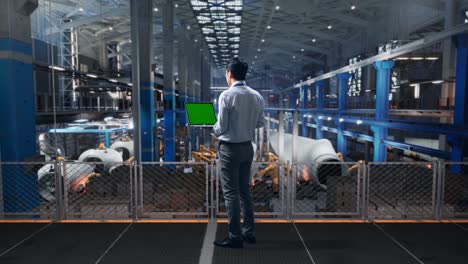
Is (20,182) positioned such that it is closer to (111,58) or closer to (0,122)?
(0,122)

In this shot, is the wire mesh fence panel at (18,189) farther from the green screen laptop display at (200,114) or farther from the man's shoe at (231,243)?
the man's shoe at (231,243)

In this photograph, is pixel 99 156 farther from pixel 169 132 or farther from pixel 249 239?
pixel 249 239

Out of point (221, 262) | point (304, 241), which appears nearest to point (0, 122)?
point (221, 262)

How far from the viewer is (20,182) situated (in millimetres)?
4980

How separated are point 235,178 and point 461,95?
7.31 meters

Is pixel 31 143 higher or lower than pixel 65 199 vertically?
higher

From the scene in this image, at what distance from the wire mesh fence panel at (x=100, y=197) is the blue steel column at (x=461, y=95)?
7765 mm

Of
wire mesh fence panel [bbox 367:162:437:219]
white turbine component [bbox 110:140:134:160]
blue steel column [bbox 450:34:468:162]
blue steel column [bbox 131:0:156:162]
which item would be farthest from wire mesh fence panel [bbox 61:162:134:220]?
blue steel column [bbox 450:34:468:162]

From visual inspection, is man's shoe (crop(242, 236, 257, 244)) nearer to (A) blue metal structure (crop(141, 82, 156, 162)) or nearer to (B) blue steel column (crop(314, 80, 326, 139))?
(A) blue metal structure (crop(141, 82, 156, 162))

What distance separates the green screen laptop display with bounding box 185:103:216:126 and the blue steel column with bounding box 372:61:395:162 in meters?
7.85

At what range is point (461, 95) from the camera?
25.5ft

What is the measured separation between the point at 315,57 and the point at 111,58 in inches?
807

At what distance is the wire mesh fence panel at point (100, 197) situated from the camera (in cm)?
453

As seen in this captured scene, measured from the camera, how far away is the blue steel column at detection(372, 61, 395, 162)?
37.7 ft
